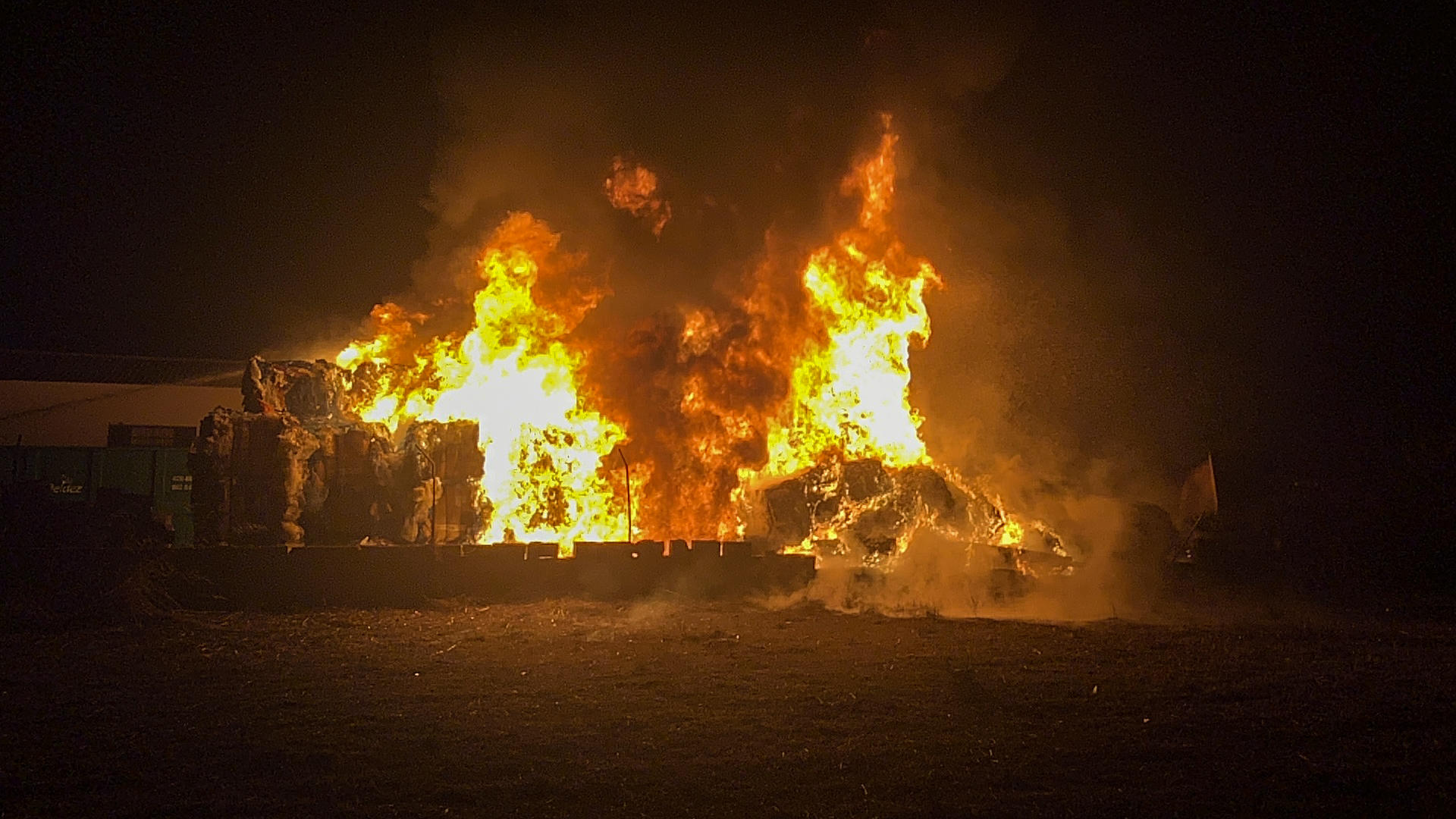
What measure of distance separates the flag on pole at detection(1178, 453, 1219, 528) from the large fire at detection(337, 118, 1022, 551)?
19.3ft

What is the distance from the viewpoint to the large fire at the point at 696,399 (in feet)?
60.1

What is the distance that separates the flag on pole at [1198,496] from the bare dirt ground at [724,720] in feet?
28.4

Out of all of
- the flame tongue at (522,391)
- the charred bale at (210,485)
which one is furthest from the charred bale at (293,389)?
the charred bale at (210,485)

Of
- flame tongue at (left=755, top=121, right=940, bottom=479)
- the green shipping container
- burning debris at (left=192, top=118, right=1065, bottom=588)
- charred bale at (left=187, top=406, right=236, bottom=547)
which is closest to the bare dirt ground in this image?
charred bale at (left=187, top=406, right=236, bottom=547)

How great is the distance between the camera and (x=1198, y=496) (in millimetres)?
23047

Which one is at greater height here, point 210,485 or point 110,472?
point 110,472

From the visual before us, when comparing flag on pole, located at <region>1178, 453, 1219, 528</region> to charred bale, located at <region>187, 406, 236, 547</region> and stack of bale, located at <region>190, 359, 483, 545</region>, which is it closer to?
stack of bale, located at <region>190, 359, 483, 545</region>

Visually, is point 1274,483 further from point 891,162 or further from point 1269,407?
point 891,162

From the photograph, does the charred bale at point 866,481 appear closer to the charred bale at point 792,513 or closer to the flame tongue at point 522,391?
the charred bale at point 792,513

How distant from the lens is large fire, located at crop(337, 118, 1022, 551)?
18.3 m

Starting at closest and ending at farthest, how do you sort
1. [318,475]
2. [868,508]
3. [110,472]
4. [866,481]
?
A: 1. [318,475]
2. [868,508]
3. [866,481]
4. [110,472]

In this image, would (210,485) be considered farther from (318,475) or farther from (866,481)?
(866,481)

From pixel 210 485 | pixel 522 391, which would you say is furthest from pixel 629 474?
pixel 210 485

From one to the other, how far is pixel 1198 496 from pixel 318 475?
18839 mm
